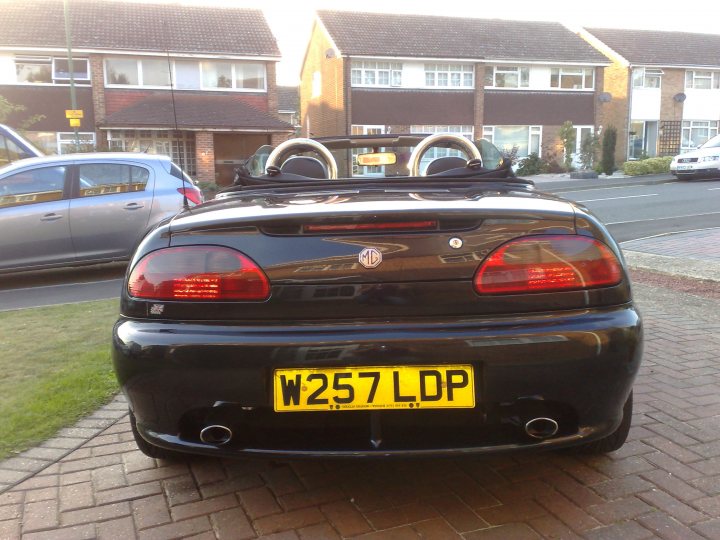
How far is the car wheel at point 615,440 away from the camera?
266cm

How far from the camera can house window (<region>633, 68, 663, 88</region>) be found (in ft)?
116

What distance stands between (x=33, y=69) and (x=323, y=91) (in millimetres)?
13394

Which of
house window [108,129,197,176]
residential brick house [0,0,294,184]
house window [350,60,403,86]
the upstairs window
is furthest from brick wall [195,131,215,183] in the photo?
house window [350,60,403,86]

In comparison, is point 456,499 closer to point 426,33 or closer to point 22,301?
point 22,301

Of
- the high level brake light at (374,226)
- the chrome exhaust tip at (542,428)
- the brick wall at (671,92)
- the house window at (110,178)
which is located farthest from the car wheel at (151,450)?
the brick wall at (671,92)

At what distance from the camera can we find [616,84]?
36219 mm

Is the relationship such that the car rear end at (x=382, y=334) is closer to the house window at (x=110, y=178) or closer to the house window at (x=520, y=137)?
the house window at (x=110, y=178)

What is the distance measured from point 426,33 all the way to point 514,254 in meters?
32.0

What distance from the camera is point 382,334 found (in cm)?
212

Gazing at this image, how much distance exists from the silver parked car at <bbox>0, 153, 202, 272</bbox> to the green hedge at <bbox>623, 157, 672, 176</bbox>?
21.6 m

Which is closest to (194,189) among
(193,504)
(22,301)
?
(22,301)

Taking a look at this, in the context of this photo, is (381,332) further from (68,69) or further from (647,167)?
(68,69)

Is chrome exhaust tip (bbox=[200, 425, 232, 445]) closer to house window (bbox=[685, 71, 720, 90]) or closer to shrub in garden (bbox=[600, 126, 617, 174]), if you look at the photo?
shrub in garden (bbox=[600, 126, 617, 174])

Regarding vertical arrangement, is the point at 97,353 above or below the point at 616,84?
below
